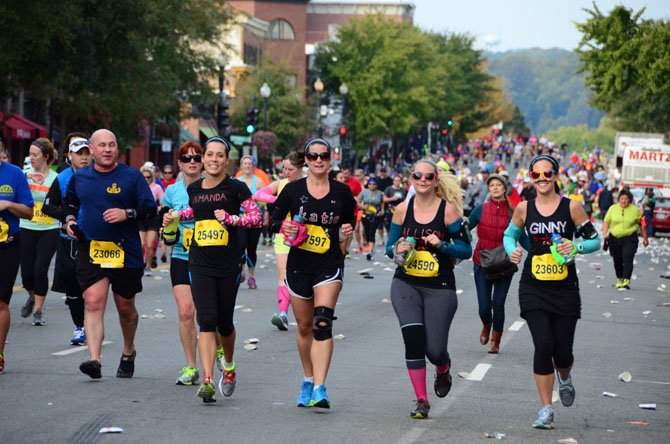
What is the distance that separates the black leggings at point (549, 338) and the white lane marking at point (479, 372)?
7.58ft

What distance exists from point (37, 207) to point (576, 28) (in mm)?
26302

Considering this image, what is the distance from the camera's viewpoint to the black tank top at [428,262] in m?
8.66

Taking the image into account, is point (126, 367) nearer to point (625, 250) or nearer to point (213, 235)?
point (213, 235)

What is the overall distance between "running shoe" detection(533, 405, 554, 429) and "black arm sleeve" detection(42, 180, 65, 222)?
3836mm

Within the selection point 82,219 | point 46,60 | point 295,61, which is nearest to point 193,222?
point 82,219

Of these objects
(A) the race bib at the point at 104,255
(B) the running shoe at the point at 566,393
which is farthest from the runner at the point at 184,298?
(B) the running shoe at the point at 566,393

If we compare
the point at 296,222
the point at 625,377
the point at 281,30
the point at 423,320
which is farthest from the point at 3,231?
the point at 281,30

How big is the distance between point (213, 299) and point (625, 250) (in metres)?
14.1

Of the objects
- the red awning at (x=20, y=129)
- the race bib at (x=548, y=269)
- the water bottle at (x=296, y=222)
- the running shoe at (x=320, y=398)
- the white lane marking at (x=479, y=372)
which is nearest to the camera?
the race bib at (x=548, y=269)

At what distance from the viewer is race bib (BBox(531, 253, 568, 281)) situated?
27.9 ft

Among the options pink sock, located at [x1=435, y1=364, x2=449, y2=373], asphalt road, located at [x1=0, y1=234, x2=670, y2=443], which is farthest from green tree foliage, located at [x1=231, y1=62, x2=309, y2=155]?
pink sock, located at [x1=435, y1=364, x2=449, y2=373]

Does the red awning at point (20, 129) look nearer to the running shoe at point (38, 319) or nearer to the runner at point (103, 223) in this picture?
the running shoe at point (38, 319)

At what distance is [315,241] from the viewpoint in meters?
8.89

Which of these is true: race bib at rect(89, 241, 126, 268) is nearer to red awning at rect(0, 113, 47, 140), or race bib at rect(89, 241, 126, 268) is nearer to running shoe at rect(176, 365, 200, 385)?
running shoe at rect(176, 365, 200, 385)
